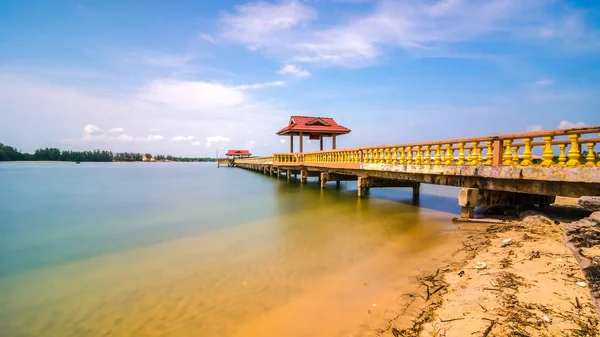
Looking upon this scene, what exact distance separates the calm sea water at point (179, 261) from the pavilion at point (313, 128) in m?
13.7

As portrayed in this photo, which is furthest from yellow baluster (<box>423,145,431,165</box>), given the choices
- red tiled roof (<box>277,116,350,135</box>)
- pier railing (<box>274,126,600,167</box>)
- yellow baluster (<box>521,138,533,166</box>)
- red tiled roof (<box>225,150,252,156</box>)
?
red tiled roof (<box>225,150,252,156</box>)

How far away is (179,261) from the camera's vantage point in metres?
5.66

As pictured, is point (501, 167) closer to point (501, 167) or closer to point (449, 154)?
point (501, 167)

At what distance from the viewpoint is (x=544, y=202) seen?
336 inches

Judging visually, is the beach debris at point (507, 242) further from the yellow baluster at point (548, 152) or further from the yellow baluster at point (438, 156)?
the yellow baluster at point (438, 156)

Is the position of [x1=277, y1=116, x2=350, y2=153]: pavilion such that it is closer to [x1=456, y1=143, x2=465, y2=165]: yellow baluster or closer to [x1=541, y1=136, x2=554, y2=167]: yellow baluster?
[x1=456, y1=143, x2=465, y2=165]: yellow baluster

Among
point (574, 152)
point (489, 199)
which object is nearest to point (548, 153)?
point (574, 152)

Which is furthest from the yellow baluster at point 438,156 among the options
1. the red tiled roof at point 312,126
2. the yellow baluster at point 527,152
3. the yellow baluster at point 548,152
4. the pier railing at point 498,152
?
the red tiled roof at point 312,126

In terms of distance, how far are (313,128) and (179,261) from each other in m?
19.7

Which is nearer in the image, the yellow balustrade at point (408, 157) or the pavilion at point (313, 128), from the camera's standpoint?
the yellow balustrade at point (408, 157)

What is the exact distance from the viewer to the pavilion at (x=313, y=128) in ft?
79.9

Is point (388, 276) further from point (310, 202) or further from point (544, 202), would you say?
point (310, 202)

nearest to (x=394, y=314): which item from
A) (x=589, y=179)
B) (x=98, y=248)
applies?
(x=589, y=179)

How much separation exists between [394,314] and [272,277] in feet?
6.82
